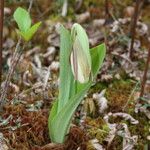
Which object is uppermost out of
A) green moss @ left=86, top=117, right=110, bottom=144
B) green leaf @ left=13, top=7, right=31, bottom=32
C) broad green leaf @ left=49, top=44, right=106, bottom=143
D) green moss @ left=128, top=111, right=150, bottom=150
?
green leaf @ left=13, top=7, right=31, bottom=32

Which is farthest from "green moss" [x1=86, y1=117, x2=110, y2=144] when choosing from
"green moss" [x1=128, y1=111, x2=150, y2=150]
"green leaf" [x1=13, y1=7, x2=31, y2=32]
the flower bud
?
"green leaf" [x1=13, y1=7, x2=31, y2=32]

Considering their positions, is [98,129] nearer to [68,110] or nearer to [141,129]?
[141,129]

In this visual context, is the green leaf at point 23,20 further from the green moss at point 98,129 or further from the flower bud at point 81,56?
the green moss at point 98,129

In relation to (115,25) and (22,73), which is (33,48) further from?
(115,25)

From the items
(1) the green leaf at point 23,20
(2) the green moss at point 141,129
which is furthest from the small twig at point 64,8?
(1) the green leaf at point 23,20

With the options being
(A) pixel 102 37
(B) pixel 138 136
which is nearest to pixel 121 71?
(A) pixel 102 37

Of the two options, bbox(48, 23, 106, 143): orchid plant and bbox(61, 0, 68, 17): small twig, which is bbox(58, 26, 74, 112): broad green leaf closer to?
bbox(48, 23, 106, 143): orchid plant

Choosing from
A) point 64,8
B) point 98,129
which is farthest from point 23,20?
point 64,8
